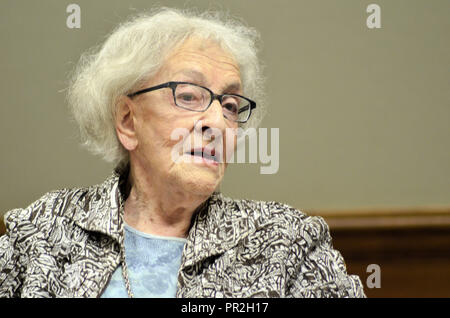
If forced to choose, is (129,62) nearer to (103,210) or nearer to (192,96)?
(192,96)

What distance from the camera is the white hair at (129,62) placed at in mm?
1537

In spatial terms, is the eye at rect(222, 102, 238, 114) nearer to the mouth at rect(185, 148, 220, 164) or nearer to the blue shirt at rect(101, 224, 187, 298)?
the mouth at rect(185, 148, 220, 164)

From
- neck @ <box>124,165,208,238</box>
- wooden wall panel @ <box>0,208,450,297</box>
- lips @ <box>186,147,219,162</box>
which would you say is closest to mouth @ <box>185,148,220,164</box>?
lips @ <box>186,147,219,162</box>

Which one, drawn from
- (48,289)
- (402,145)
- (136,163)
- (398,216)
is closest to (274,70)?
(402,145)

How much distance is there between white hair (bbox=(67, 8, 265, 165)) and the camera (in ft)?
5.04

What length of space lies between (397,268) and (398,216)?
0.23m

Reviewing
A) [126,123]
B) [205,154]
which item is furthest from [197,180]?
[126,123]

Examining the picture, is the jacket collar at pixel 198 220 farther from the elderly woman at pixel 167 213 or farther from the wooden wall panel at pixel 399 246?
the wooden wall panel at pixel 399 246

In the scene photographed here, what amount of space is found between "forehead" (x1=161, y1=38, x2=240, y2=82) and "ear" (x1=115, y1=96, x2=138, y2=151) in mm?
155

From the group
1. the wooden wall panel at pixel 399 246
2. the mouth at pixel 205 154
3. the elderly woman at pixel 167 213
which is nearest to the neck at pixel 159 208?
the elderly woman at pixel 167 213

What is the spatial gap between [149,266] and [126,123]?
436mm

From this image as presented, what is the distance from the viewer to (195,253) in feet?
4.65
